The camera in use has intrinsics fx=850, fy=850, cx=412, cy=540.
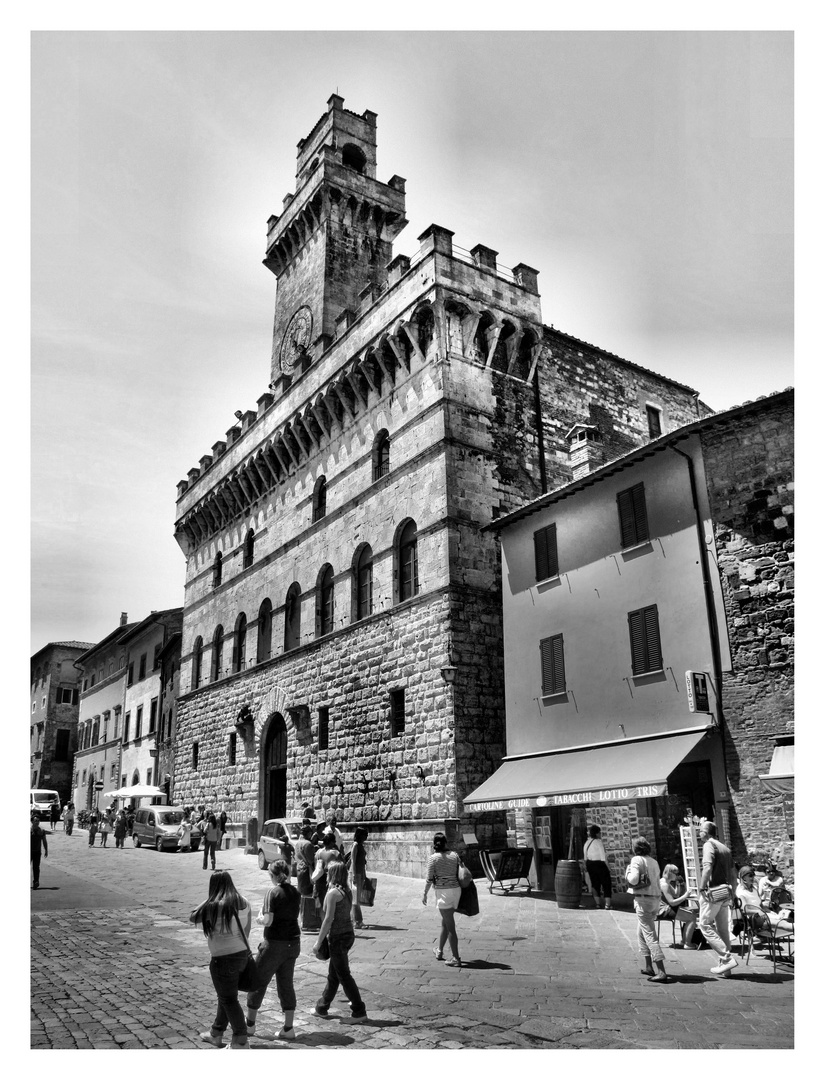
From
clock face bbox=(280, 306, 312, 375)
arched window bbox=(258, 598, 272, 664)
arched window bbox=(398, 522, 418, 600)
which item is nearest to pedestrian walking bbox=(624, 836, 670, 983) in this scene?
arched window bbox=(398, 522, 418, 600)

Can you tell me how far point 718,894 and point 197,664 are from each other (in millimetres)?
24383

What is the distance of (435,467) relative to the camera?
19.7m

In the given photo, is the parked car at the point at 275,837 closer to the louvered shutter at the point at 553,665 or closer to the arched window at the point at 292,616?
the arched window at the point at 292,616

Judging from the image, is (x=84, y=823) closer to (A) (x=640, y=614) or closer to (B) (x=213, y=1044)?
(A) (x=640, y=614)

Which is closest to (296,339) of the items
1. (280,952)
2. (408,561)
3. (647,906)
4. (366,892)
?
(408,561)

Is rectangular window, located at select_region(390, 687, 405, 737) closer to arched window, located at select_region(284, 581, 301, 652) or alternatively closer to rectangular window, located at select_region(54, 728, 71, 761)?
arched window, located at select_region(284, 581, 301, 652)

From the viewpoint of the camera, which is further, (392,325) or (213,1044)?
(392,325)

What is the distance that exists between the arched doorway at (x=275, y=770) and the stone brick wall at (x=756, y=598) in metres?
14.2

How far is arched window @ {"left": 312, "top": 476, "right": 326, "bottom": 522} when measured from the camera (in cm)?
2459

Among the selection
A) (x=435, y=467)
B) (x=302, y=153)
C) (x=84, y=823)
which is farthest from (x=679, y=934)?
(x=84, y=823)

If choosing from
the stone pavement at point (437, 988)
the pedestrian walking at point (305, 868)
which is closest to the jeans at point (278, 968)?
the stone pavement at point (437, 988)
